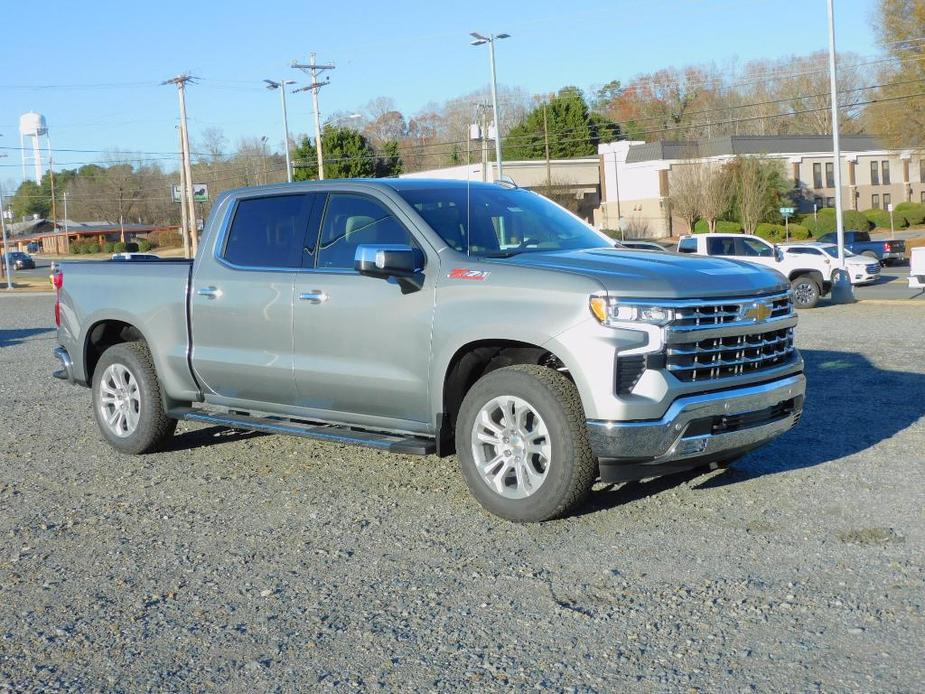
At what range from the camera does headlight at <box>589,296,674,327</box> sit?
568cm

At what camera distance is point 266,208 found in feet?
25.1

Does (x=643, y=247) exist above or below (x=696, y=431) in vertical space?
above

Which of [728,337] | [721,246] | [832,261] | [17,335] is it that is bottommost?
[17,335]

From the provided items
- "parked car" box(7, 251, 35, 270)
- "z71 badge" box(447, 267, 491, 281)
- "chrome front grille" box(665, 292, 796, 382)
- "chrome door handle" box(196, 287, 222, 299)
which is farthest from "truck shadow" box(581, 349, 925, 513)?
"parked car" box(7, 251, 35, 270)

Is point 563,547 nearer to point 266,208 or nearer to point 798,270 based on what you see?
point 266,208

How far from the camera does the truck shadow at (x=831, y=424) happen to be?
6.95 meters

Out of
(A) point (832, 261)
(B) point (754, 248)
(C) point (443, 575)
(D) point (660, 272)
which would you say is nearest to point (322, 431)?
(C) point (443, 575)

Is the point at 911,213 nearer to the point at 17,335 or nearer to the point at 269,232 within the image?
the point at 17,335

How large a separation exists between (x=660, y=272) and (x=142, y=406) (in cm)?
417

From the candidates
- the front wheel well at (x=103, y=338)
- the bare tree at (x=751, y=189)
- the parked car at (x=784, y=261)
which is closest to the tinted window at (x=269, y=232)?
the front wheel well at (x=103, y=338)

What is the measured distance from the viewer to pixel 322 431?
274 inches

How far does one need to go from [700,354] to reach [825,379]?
18.4 ft

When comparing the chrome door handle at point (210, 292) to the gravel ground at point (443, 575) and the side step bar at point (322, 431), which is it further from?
the gravel ground at point (443, 575)

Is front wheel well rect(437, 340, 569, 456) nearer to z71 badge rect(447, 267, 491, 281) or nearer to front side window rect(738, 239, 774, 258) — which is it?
z71 badge rect(447, 267, 491, 281)
